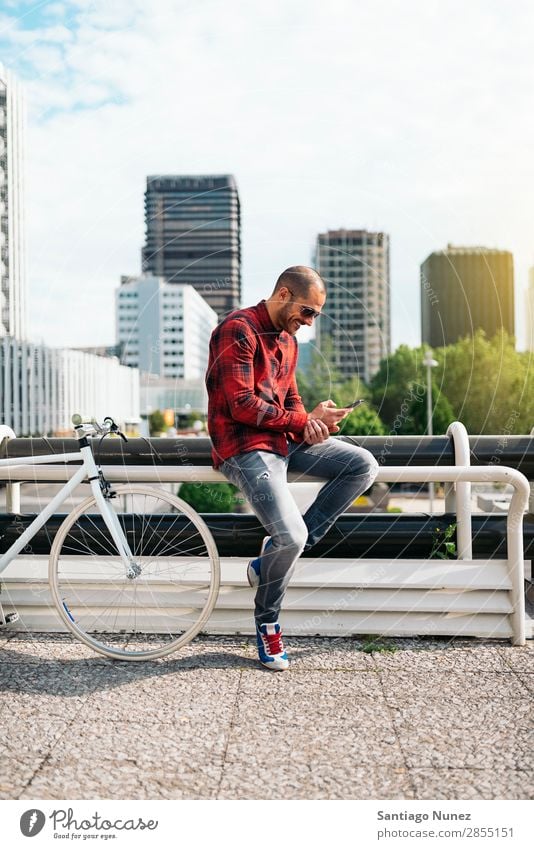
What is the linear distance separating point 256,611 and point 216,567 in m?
0.25

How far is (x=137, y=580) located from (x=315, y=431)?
1.08m

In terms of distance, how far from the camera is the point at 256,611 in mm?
3432

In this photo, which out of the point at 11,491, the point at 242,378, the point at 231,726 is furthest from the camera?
the point at 11,491

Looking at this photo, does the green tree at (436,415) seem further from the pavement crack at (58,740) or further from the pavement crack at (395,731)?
the pavement crack at (58,740)

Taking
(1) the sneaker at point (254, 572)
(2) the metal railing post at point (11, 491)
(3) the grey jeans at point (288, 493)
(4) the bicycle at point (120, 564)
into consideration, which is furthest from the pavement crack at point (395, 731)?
(2) the metal railing post at point (11, 491)

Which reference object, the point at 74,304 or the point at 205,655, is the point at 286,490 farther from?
the point at 74,304

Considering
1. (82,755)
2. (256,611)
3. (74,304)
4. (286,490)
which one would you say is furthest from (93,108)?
(82,755)

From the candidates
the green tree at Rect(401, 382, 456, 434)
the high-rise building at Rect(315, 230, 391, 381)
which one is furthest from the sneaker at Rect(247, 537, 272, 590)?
the green tree at Rect(401, 382, 456, 434)

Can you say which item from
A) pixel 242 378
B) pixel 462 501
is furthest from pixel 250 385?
pixel 462 501

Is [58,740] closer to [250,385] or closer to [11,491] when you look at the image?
[250,385]

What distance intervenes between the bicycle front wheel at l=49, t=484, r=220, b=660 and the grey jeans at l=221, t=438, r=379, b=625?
35cm

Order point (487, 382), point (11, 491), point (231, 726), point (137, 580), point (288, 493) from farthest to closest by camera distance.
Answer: point (487, 382) < point (11, 491) < point (137, 580) < point (288, 493) < point (231, 726)

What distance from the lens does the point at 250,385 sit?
3250 mm

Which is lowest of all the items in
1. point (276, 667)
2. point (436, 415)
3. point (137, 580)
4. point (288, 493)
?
point (436, 415)
